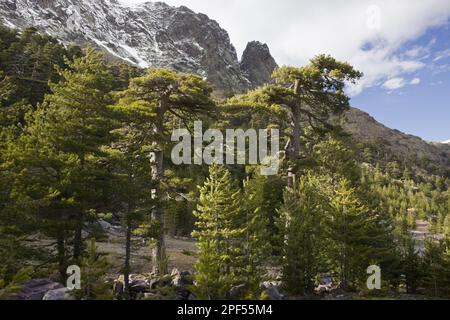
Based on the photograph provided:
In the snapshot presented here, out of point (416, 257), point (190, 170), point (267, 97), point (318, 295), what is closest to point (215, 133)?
point (267, 97)

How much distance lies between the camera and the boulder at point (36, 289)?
14055 millimetres

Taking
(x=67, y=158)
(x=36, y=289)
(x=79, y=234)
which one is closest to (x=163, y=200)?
(x=79, y=234)

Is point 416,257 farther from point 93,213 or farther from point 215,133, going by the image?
point 93,213

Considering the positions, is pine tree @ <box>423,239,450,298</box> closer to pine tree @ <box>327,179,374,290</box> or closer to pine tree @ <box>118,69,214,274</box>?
pine tree @ <box>327,179,374,290</box>

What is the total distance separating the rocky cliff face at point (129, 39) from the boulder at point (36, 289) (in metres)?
130

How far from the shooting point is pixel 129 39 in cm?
18525

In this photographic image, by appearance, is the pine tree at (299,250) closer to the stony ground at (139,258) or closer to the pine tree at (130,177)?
the stony ground at (139,258)

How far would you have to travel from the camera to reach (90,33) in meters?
167

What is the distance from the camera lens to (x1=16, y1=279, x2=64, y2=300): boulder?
1405 cm

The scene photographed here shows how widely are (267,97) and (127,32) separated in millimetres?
189791

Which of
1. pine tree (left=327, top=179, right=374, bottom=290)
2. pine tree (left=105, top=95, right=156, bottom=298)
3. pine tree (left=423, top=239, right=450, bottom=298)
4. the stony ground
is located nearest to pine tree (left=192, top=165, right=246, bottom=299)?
pine tree (left=105, top=95, right=156, bottom=298)

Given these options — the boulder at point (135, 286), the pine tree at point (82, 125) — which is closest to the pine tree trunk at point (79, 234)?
the pine tree at point (82, 125)

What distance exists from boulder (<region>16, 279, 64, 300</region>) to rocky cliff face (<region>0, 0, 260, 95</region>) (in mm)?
130323
